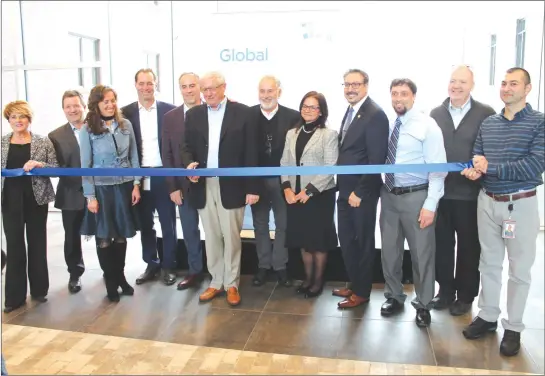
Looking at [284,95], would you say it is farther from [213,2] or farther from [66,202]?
[66,202]

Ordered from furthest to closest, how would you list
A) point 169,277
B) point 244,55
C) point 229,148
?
point 244,55 < point 169,277 < point 229,148

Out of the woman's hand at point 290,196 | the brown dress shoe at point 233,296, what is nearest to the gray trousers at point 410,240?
the woman's hand at point 290,196

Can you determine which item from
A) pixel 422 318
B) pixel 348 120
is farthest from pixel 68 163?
pixel 422 318

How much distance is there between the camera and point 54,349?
284 centimetres

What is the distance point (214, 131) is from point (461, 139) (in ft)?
5.36

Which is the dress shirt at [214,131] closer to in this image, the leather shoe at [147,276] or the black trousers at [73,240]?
the black trousers at [73,240]

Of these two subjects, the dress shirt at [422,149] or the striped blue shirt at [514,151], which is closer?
the striped blue shirt at [514,151]

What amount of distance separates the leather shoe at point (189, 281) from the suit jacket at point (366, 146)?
4.81 ft

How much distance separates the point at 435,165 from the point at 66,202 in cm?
264

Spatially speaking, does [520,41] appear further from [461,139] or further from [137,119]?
[137,119]

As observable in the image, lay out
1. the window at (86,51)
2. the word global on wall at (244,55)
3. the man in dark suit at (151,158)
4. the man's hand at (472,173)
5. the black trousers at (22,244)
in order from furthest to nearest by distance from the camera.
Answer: the window at (86,51) → the word global on wall at (244,55) → the man in dark suit at (151,158) → the black trousers at (22,244) → the man's hand at (472,173)

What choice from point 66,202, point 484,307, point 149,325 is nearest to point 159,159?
point 66,202

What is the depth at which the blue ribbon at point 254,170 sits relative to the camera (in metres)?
2.82

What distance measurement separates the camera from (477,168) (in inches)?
106
